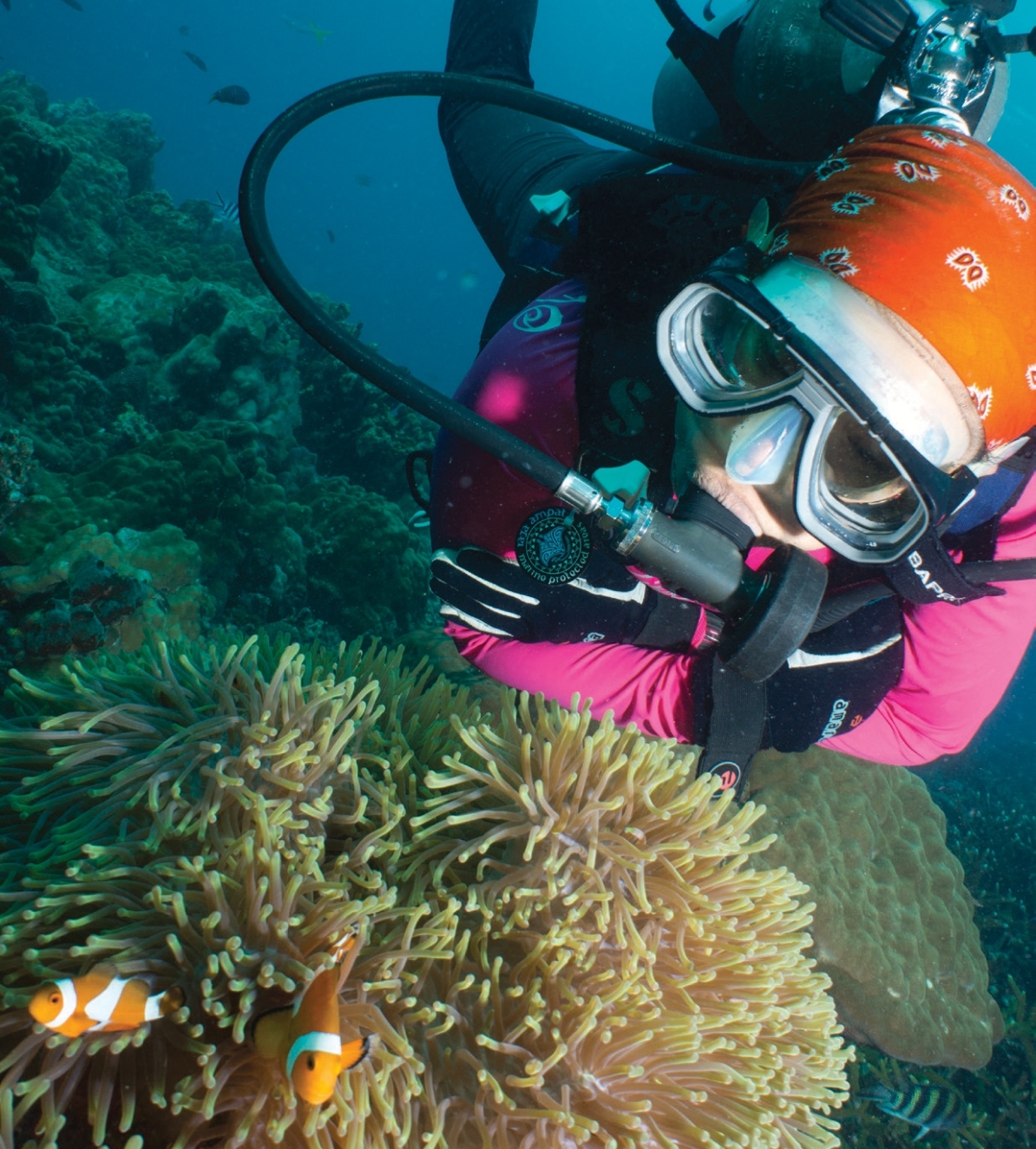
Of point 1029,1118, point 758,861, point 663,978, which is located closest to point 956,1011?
point 1029,1118

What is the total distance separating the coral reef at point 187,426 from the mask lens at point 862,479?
3169mm

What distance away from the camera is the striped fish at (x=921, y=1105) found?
3.97 metres

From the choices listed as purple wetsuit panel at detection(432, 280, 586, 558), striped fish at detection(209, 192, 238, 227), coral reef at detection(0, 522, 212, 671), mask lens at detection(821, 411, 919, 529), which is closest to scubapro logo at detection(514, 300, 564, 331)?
purple wetsuit panel at detection(432, 280, 586, 558)

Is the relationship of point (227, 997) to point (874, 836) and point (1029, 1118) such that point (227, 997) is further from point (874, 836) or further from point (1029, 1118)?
point (1029, 1118)

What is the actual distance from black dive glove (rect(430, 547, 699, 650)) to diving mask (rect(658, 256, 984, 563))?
2.00 ft

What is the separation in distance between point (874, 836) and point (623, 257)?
3949 millimetres

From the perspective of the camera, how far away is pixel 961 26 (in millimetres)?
1979

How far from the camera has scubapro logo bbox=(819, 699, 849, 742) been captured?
92.7 inches

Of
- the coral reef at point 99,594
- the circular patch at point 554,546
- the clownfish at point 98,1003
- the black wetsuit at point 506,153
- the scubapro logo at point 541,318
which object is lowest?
the coral reef at point 99,594

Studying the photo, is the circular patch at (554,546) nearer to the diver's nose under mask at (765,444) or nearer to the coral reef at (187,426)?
the diver's nose under mask at (765,444)

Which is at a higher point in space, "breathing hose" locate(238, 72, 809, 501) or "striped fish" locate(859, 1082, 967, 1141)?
"breathing hose" locate(238, 72, 809, 501)

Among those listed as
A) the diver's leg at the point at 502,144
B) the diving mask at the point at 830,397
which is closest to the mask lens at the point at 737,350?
the diving mask at the point at 830,397

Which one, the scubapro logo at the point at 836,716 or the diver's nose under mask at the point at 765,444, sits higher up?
the diver's nose under mask at the point at 765,444

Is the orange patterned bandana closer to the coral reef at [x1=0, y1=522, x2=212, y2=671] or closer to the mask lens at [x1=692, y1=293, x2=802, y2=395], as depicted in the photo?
the mask lens at [x1=692, y1=293, x2=802, y2=395]
